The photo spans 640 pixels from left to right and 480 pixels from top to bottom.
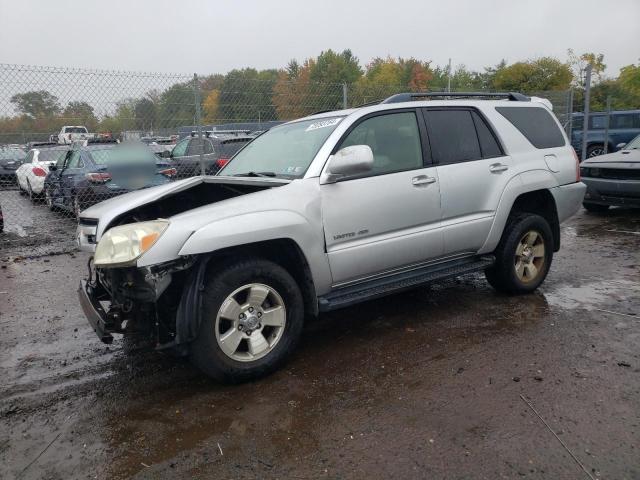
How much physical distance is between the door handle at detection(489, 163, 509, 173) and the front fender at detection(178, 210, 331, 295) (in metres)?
1.93

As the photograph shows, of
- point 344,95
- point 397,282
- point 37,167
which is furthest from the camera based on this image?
point 37,167

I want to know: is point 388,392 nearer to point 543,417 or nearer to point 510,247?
point 543,417

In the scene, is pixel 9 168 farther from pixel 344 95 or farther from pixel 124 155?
pixel 344 95

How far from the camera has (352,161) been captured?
138 inches

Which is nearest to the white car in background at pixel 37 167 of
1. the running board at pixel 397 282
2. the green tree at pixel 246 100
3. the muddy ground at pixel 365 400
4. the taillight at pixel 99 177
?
the taillight at pixel 99 177

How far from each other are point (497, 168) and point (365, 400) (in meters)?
2.57

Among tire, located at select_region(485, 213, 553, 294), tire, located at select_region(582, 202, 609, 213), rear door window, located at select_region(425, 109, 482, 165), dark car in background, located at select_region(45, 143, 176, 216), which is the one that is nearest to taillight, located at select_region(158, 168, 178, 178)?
dark car in background, located at select_region(45, 143, 176, 216)

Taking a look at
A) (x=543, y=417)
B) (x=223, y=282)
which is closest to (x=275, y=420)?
(x=223, y=282)

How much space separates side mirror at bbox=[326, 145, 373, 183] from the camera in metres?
3.51

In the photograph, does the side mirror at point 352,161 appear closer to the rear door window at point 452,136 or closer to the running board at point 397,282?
the running board at point 397,282

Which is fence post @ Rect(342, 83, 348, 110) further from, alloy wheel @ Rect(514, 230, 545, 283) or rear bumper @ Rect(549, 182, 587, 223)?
alloy wheel @ Rect(514, 230, 545, 283)

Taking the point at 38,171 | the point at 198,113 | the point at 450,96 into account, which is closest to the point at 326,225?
the point at 450,96

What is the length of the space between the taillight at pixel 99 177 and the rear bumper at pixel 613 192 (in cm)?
831

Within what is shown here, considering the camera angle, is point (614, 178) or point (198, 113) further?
point (614, 178)
